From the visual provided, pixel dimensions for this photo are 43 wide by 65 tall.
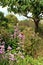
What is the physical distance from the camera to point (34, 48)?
10914 mm

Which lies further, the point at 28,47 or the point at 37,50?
the point at 37,50

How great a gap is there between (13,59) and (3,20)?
5.34 metres

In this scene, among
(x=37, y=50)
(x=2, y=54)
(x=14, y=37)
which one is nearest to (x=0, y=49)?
(x=2, y=54)

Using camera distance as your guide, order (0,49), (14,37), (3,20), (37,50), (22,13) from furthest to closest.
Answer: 1. (22,13)
2. (3,20)
3. (37,50)
4. (14,37)
5. (0,49)

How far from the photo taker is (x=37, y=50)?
11312 millimetres

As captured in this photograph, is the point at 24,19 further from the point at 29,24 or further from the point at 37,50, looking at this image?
the point at 37,50

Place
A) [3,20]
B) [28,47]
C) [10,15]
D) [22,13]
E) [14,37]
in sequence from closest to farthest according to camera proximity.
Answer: [14,37] < [28,47] < [3,20] < [22,13] < [10,15]

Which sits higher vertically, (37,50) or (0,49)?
(0,49)

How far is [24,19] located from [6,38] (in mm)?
6106

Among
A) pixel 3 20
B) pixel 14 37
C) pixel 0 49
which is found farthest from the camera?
pixel 3 20

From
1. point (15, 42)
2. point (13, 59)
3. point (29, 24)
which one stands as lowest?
point (29, 24)

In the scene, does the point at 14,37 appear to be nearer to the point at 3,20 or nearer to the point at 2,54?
the point at 2,54

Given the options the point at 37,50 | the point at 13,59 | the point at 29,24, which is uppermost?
the point at 13,59

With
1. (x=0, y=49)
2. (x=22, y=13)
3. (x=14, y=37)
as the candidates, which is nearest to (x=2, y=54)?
(x=0, y=49)
